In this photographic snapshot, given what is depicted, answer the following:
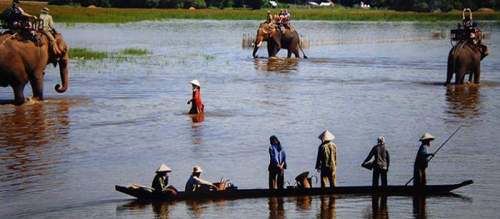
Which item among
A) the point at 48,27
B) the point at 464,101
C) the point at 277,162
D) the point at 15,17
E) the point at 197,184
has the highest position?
the point at 15,17

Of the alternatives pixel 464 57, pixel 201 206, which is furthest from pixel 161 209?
pixel 464 57

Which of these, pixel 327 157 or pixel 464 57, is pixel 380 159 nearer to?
pixel 327 157

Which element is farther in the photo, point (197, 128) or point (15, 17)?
point (15, 17)

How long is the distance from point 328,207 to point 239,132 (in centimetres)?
856

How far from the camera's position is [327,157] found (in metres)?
17.0

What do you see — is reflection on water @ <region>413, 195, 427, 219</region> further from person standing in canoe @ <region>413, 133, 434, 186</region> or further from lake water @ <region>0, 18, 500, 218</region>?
person standing in canoe @ <region>413, 133, 434, 186</region>

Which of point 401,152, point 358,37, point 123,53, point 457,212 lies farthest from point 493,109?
point 358,37

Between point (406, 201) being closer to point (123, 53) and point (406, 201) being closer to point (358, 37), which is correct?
point (123, 53)

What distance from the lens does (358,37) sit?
3091 inches

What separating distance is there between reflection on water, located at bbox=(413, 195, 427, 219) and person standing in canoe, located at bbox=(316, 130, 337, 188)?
163cm

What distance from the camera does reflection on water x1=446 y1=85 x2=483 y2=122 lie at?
2880cm

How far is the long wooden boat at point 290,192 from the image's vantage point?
660 inches

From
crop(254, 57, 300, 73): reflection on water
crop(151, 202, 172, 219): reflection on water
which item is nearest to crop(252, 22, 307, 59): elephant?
crop(254, 57, 300, 73): reflection on water

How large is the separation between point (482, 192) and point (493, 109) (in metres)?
12.9
